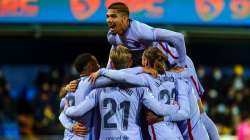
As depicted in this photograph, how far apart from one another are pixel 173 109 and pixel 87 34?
26.3ft

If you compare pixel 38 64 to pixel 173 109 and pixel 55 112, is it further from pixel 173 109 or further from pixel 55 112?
pixel 173 109

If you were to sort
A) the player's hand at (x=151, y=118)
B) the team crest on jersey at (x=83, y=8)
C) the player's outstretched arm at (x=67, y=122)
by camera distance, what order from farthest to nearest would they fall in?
the team crest on jersey at (x=83, y=8)
the player's outstretched arm at (x=67, y=122)
the player's hand at (x=151, y=118)

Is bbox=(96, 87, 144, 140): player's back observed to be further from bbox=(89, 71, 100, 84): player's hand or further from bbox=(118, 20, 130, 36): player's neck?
bbox=(118, 20, 130, 36): player's neck

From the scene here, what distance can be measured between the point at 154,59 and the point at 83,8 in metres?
7.47

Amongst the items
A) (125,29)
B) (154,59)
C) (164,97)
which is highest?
(125,29)

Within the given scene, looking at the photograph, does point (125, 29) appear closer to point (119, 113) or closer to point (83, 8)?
point (119, 113)

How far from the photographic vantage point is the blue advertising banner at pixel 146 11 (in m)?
13.8

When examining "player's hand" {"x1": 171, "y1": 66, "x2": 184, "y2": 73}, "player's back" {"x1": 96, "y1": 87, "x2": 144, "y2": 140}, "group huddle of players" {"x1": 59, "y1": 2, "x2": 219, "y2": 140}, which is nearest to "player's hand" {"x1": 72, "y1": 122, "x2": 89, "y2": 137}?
"group huddle of players" {"x1": 59, "y1": 2, "x2": 219, "y2": 140}

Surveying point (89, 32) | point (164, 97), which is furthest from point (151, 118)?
→ point (89, 32)

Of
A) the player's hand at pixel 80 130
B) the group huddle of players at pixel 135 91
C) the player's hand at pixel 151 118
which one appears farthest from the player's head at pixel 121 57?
the player's hand at pixel 80 130

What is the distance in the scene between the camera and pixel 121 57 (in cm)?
636

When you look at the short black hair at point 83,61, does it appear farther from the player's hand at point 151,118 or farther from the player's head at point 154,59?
the player's hand at point 151,118

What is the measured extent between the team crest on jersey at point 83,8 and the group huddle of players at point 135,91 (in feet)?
21.9

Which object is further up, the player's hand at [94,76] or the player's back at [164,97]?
the player's hand at [94,76]
